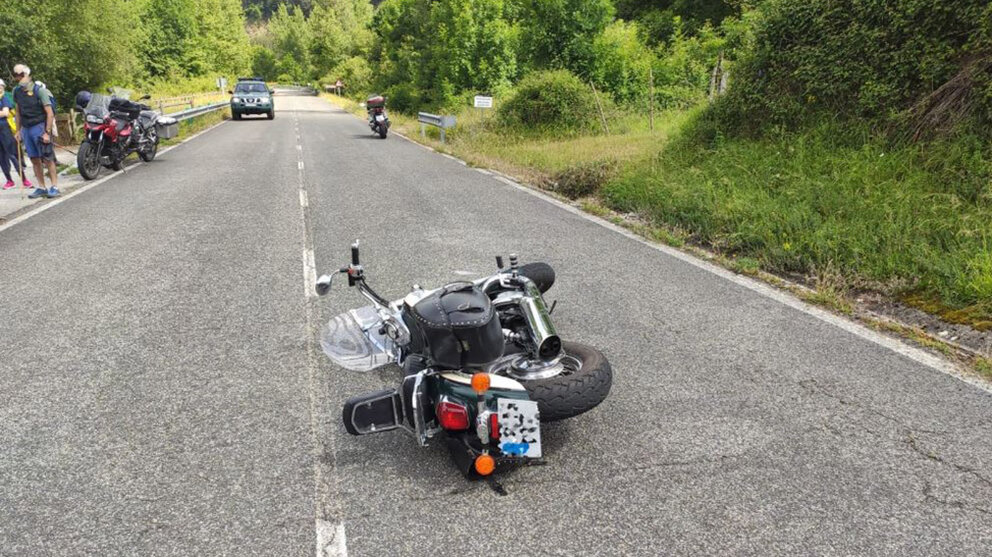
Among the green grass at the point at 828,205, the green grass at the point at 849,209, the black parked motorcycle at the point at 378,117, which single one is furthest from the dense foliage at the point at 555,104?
the green grass at the point at 849,209

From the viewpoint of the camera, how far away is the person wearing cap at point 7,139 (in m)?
11.0

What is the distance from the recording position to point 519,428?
3025 millimetres

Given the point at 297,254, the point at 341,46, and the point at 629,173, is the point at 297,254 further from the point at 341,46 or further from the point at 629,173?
the point at 341,46

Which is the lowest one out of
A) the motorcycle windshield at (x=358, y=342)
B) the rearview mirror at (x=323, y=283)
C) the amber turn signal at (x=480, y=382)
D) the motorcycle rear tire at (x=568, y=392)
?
the motorcycle windshield at (x=358, y=342)

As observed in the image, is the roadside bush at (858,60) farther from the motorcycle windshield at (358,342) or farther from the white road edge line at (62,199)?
the white road edge line at (62,199)

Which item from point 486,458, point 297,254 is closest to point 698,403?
point 486,458

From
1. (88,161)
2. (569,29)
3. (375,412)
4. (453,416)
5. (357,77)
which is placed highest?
(569,29)

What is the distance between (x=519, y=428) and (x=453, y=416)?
0.32 meters

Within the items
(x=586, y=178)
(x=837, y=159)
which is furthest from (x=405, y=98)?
(x=837, y=159)

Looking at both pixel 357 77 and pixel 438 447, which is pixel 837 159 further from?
pixel 357 77

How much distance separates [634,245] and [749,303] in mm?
2306

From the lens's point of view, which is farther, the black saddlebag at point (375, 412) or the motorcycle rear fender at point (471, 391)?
the black saddlebag at point (375, 412)

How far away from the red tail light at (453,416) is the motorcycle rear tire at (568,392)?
1.26ft

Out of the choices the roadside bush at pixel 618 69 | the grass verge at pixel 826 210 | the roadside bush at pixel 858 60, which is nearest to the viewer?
the grass verge at pixel 826 210
